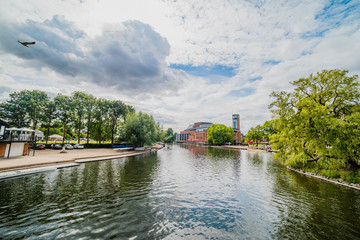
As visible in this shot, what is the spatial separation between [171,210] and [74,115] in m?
53.2

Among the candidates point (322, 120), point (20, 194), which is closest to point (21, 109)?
point (20, 194)

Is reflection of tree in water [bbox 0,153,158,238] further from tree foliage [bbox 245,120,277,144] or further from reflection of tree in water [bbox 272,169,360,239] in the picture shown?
tree foliage [bbox 245,120,277,144]

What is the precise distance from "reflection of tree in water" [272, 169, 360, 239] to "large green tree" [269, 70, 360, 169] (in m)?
4.57

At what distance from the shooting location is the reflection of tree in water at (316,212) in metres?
7.80

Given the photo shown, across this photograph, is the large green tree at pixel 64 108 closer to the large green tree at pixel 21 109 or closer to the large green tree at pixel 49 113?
the large green tree at pixel 49 113

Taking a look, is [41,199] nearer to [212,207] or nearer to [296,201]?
[212,207]

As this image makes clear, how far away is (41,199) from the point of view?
10781 mm

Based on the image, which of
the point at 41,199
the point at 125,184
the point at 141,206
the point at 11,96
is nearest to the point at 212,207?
the point at 141,206

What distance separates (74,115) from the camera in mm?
49344

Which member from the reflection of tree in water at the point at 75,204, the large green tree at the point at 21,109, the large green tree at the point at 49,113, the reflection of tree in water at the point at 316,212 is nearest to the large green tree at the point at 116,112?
the large green tree at the point at 49,113

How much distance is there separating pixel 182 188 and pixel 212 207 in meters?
4.36

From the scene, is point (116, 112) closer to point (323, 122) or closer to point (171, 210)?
point (171, 210)

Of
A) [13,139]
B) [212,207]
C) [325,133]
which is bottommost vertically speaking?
[212,207]

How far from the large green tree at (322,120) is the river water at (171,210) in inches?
185
